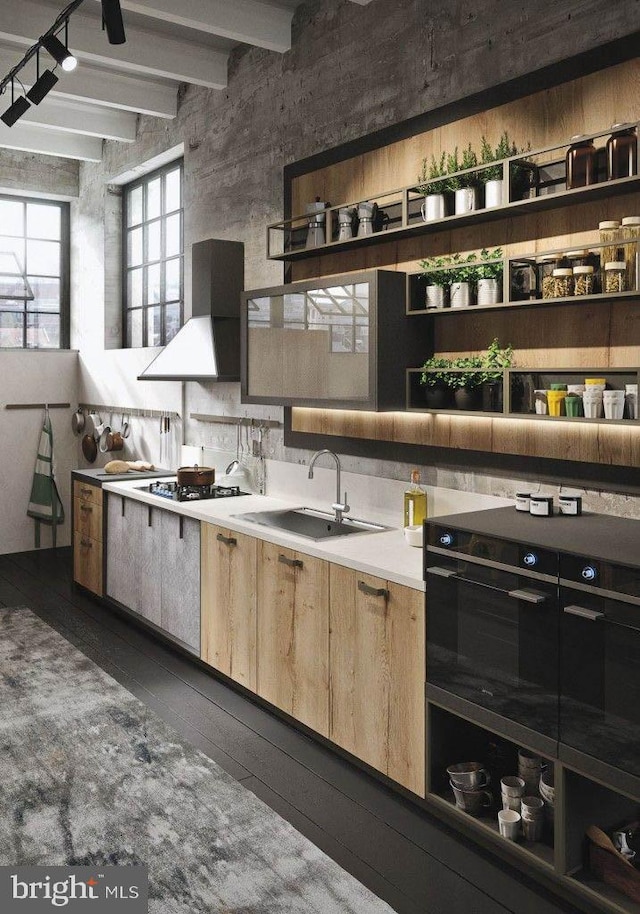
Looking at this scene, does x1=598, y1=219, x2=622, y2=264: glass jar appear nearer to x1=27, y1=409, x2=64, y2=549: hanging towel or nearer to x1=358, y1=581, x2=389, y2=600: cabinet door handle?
x1=358, y1=581, x2=389, y2=600: cabinet door handle

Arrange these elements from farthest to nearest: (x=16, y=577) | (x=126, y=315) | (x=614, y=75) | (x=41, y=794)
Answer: (x=126, y=315)
(x=16, y=577)
(x=41, y=794)
(x=614, y=75)

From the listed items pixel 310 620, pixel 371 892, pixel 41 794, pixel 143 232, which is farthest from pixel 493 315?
pixel 143 232

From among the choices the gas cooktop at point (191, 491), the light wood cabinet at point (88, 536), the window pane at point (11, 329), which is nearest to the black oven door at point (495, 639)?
the gas cooktop at point (191, 491)

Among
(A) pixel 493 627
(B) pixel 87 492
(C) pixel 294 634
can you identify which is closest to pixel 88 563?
(B) pixel 87 492

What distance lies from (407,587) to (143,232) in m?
4.62

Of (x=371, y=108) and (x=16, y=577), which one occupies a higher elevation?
(x=371, y=108)

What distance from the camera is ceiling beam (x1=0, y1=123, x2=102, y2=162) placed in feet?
20.5

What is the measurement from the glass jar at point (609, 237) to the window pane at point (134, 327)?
4.62m

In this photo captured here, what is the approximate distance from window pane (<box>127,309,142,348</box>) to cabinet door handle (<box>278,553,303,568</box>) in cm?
366

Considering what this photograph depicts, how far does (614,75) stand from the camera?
9.09ft

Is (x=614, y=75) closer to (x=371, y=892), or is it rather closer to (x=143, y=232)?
(x=371, y=892)

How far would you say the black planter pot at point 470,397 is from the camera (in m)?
3.18

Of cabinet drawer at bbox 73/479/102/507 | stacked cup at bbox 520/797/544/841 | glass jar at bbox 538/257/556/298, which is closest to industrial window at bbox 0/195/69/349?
cabinet drawer at bbox 73/479/102/507

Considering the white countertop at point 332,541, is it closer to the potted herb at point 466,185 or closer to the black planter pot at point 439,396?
the black planter pot at point 439,396
